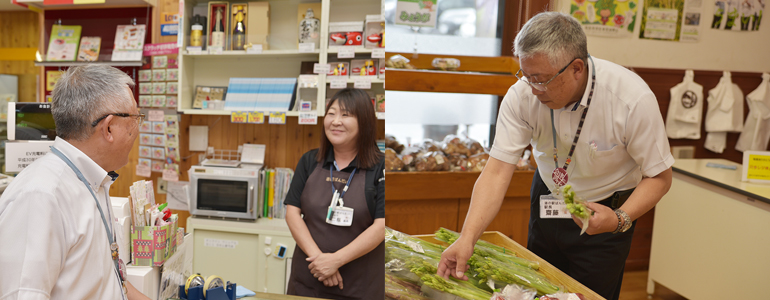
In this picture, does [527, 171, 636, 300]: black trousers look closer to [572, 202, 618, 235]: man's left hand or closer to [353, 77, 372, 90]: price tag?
[572, 202, 618, 235]: man's left hand

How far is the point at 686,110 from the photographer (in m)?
1.18

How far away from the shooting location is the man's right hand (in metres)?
1.16

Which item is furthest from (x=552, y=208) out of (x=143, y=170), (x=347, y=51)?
(x=143, y=170)

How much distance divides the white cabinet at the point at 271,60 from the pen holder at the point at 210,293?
149 centimetres

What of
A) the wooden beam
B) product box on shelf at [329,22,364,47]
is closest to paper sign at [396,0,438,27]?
the wooden beam

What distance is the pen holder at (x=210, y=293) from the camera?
1.53 metres

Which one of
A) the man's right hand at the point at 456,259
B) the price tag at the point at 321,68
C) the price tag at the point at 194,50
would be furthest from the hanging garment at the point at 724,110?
the price tag at the point at 194,50

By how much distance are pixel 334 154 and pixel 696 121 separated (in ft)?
3.95

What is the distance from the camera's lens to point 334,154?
1813 millimetres

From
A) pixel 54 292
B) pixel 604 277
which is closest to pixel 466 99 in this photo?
pixel 604 277

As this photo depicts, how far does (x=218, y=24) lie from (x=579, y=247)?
2.71m

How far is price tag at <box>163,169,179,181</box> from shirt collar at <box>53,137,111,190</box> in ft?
6.81

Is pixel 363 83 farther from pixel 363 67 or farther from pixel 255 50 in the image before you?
pixel 255 50

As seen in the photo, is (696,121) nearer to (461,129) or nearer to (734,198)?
(734,198)
